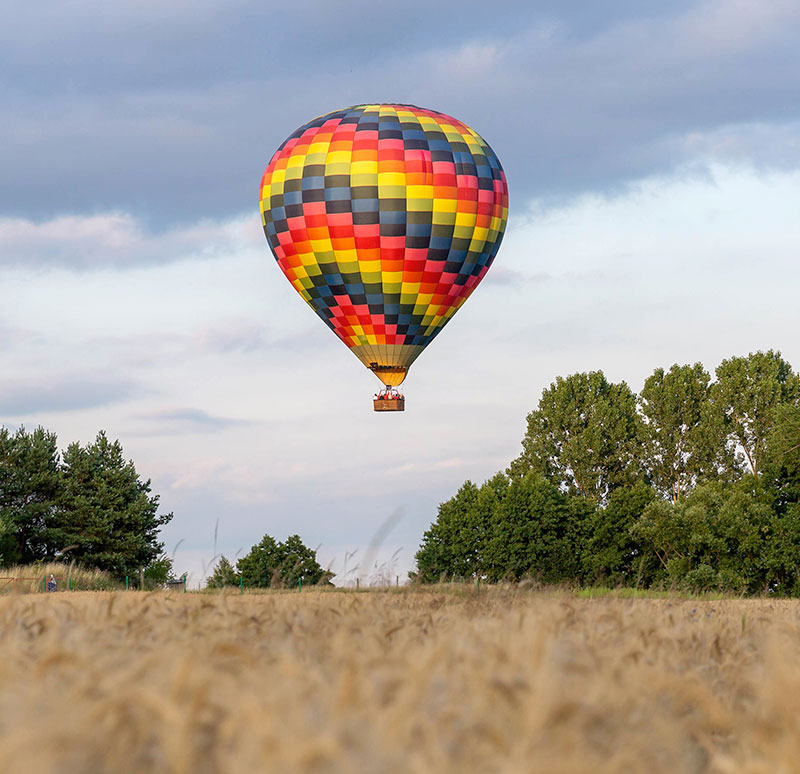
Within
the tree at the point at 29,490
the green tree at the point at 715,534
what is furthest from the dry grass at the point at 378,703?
the tree at the point at 29,490

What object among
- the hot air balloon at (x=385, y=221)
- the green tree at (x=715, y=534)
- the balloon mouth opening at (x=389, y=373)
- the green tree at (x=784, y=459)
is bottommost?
the green tree at (x=715, y=534)

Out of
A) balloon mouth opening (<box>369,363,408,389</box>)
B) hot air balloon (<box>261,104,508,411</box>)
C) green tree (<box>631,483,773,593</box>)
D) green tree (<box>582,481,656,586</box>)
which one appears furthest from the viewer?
green tree (<box>582,481,656,586</box>)

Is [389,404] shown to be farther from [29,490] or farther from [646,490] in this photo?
[29,490]

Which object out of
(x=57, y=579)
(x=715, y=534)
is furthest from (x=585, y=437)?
(x=57, y=579)

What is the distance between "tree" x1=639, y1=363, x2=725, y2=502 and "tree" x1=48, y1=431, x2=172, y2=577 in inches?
1521

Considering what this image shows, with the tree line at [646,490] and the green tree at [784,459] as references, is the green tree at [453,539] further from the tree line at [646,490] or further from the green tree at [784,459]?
the green tree at [784,459]

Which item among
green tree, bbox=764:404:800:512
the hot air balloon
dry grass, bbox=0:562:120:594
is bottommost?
dry grass, bbox=0:562:120:594

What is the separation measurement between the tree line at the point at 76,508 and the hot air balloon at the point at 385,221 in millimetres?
34708

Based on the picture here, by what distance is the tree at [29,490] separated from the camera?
73.3 metres

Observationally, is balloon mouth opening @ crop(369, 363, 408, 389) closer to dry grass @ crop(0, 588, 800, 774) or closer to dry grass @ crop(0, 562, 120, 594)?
dry grass @ crop(0, 562, 120, 594)

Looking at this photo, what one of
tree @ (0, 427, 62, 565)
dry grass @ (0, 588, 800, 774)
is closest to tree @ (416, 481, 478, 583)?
tree @ (0, 427, 62, 565)

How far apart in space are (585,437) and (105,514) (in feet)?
121

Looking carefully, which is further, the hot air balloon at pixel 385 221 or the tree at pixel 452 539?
the tree at pixel 452 539

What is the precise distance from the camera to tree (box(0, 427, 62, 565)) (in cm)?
7331
